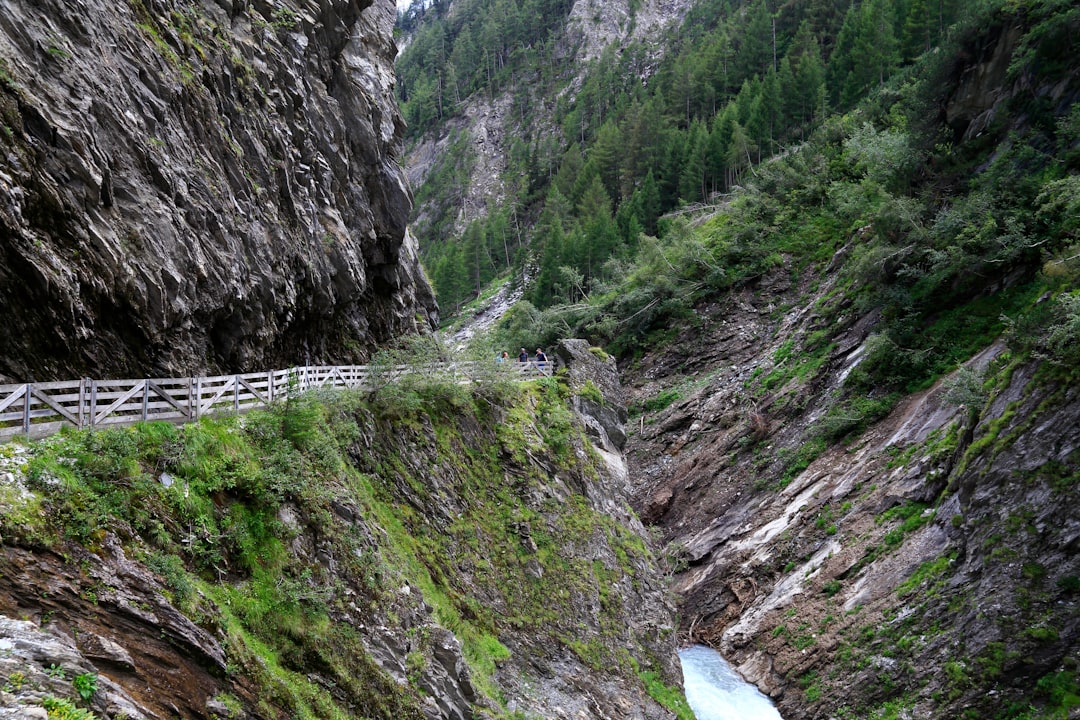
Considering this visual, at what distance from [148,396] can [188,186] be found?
8.90 metres

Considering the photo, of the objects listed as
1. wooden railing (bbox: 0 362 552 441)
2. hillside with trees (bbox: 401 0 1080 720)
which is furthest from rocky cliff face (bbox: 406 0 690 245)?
wooden railing (bbox: 0 362 552 441)

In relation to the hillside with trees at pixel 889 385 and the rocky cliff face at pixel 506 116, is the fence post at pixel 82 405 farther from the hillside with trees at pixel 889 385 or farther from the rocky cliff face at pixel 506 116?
the rocky cliff face at pixel 506 116

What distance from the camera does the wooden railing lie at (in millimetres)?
9852

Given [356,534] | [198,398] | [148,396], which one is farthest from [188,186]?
[356,534]

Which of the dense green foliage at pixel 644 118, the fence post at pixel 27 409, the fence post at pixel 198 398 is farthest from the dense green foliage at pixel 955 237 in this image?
the fence post at pixel 27 409

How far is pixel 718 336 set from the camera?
4438cm

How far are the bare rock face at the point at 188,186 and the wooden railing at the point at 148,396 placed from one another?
6.50ft

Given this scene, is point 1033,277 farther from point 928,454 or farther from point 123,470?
point 123,470

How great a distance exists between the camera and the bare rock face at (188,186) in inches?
519

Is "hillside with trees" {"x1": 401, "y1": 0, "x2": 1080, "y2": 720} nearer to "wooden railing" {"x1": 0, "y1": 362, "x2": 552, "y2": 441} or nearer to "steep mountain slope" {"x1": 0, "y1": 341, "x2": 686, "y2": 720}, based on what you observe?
"steep mountain slope" {"x1": 0, "y1": 341, "x2": 686, "y2": 720}

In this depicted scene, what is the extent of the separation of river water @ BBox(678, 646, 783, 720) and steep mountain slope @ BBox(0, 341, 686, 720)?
217 cm

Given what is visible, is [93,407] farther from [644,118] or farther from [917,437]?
[644,118]

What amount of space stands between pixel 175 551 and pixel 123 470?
1.55 m

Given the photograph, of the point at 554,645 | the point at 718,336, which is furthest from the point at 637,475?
the point at 554,645
